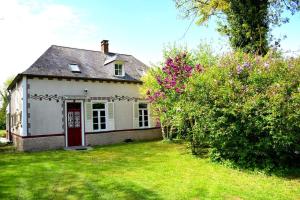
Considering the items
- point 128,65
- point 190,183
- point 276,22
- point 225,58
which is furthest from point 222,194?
point 128,65

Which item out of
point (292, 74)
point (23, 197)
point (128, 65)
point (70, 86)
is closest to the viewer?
point (23, 197)

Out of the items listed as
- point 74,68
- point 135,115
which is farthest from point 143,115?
point 74,68

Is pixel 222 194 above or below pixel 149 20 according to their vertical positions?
below

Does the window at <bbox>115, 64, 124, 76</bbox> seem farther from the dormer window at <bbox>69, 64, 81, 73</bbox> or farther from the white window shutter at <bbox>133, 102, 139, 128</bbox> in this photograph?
the dormer window at <bbox>69, 64, 81, 73</bbox>

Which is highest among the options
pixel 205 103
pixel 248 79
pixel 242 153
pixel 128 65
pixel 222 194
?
pixel 128 65

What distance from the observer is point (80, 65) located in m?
16.3

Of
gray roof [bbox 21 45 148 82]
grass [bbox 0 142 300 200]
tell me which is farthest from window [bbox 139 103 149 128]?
grass [bbox 0 142 300 200]

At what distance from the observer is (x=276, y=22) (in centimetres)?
1378

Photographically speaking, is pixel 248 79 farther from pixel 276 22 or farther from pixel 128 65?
pixel 128 65

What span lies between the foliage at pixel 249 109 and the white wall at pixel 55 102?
712 centimetres

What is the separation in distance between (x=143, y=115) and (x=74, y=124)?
16.0ft

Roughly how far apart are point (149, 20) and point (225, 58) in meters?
4.15

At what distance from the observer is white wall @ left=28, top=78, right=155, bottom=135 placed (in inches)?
544

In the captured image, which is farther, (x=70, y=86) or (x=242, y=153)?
(x=70, y=86)
